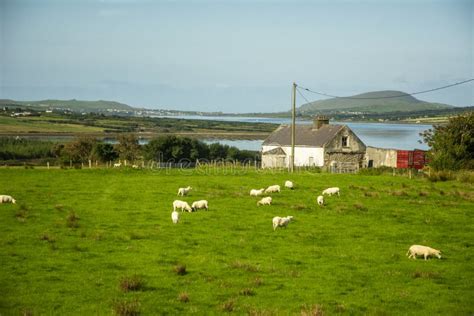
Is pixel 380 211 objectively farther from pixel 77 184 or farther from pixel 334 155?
pixel 334 155

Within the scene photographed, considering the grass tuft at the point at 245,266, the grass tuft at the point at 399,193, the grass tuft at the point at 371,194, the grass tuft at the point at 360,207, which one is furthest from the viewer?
the grass tuft at the point at 399,193

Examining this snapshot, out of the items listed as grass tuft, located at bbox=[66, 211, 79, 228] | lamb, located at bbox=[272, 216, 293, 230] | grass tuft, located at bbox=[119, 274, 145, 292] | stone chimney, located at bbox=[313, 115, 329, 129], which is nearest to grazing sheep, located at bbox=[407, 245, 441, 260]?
lamb, located at bbox=[272, 216, 293, 230]

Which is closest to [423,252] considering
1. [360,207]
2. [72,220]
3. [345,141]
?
[360,207]

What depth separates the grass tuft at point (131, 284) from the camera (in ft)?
49.7

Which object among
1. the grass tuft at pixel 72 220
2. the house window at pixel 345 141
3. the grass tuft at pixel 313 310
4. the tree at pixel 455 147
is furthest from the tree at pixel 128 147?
the grass tuft at pixel 313 310

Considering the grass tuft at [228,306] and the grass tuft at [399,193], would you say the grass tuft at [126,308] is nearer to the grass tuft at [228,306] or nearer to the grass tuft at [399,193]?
the grass tuft at [228,306]

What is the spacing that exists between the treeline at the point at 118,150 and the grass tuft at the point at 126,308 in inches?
2142

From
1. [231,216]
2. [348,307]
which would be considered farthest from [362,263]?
[231,216]

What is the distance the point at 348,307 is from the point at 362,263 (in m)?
4.68

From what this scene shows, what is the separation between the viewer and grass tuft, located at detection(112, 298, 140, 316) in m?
13.1

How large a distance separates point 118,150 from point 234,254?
70.8m

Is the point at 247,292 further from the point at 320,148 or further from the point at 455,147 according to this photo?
the point at 320,148

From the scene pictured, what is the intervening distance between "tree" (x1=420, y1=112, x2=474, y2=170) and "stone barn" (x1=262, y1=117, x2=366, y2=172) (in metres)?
12.4

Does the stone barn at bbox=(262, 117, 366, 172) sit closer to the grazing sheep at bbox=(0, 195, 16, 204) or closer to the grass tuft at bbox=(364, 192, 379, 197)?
the grass tuft at bbox=(364, 192, 379, 197)
